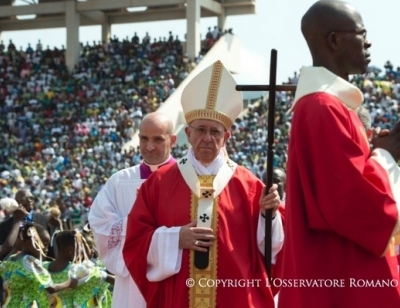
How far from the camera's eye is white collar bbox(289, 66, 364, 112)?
4.43 metres

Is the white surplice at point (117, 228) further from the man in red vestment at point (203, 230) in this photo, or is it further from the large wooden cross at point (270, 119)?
Result: the large wooden cross at point (270, 119)

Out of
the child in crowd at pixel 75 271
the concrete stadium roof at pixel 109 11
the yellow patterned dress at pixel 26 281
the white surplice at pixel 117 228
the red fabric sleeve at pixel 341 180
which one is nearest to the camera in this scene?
the red fabric sleeve at pixel 341 180

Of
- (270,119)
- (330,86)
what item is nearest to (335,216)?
(330,86)

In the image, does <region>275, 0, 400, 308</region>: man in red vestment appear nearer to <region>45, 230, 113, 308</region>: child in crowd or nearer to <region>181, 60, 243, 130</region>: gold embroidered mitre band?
<region>181, 60, 243, 130</region>: gold embroidered mitre band

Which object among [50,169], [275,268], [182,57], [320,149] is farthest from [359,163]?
[182,57]

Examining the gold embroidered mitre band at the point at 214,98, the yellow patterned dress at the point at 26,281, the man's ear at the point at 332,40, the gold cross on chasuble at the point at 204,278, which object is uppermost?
the man's ear at the point at 332,40

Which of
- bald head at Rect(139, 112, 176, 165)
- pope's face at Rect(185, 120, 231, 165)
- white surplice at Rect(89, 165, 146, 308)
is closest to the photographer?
pope's face at Rect(185, 120, 231, 165)

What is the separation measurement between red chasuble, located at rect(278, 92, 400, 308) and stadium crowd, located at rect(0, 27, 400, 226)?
21.7m

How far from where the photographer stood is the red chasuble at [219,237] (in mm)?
5898

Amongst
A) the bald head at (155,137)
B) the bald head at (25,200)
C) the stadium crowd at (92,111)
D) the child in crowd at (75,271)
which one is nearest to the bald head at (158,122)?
the bald head at (155,137)

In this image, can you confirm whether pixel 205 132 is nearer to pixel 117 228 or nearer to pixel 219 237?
pixel 219 237

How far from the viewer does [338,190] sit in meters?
4.23

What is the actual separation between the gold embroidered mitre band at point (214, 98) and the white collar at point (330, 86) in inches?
67.9

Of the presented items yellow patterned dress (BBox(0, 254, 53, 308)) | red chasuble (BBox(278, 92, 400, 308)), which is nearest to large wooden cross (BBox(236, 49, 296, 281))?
red chasuble (BBox(278, 92, 400, 308))
